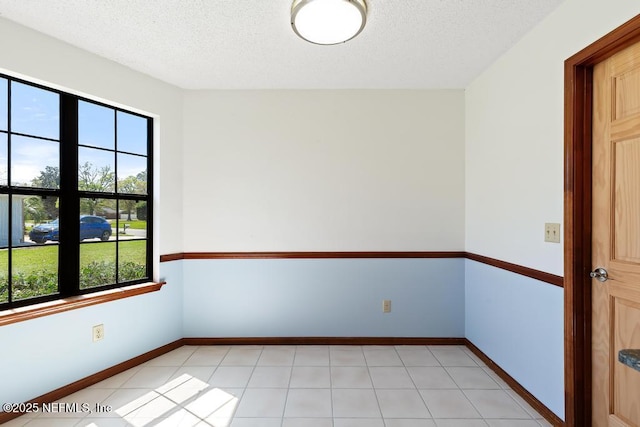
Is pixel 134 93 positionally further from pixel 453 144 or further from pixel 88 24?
pixel 453 144

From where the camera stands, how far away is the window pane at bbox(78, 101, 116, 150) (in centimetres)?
236

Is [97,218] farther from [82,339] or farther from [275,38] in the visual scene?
[275,38]

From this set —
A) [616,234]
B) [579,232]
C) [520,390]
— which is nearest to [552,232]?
[579,232]

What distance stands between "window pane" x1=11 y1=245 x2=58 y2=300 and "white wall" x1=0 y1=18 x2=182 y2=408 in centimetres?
22

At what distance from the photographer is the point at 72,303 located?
217 cm

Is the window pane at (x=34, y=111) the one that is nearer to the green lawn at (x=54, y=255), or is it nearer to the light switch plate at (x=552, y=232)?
the green lawn at (x=54, y=255)

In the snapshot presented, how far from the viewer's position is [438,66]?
2.52 metres

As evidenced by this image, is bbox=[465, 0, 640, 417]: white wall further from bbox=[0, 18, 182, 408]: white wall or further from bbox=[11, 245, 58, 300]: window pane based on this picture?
bbox=[11, 245, 58, 300]: window pane

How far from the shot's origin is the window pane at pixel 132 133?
8.58ft

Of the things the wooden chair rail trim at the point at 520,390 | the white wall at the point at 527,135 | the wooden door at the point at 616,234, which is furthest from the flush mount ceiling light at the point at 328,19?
the wooden chair rail trim at the point at 520,390

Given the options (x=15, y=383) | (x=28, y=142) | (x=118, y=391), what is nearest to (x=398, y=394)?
(x=118, y=391)

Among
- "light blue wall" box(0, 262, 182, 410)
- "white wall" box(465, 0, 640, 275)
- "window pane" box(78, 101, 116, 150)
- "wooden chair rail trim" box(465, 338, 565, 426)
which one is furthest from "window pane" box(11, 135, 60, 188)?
"wooden chair rail trim" box(465, 338, 565, 426)

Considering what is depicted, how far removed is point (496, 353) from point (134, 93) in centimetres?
368

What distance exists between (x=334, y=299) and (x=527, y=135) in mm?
2070
